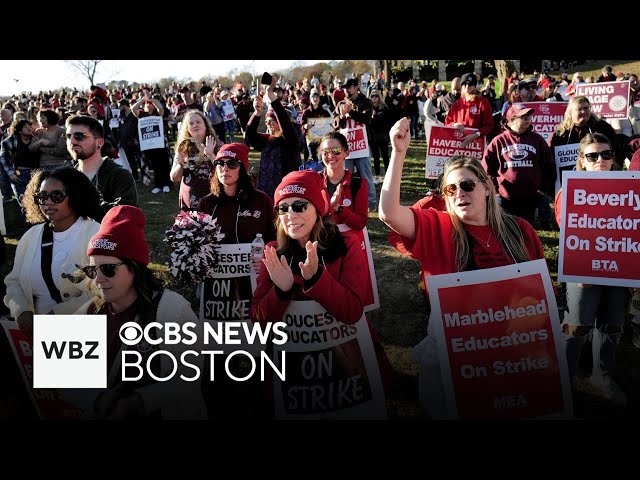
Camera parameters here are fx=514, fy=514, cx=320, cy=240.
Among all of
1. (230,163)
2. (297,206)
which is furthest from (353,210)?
(297,206)

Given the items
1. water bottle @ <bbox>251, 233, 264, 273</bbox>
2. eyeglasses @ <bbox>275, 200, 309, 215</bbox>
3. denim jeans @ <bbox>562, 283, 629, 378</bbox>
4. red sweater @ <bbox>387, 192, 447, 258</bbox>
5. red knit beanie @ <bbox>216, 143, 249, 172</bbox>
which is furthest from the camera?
red knit beanie @ <bbox>216, 143, 249, 172</bbox>

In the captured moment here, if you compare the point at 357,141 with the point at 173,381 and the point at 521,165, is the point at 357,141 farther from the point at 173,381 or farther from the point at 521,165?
the point at 173,381

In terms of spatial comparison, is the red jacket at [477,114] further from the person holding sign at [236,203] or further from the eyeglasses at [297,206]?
the eyeglasses at [297,206]

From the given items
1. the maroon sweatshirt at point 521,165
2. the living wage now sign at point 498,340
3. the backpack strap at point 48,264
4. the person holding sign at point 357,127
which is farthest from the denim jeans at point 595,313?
the person holding sign at point 357,127

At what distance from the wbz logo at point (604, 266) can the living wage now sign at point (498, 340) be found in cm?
136

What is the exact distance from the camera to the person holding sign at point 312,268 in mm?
2846

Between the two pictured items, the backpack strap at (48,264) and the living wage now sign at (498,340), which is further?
the backpack strap at (48,264)

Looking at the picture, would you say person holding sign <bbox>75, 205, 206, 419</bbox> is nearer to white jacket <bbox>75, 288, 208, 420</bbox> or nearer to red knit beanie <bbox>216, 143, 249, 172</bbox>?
white jacket <bbox>75, 288, 208, 420</bbox>

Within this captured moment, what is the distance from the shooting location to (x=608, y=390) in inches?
164

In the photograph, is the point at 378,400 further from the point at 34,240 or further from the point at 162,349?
the point at 34,240

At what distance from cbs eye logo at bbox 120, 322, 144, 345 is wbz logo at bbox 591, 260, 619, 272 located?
3.29m

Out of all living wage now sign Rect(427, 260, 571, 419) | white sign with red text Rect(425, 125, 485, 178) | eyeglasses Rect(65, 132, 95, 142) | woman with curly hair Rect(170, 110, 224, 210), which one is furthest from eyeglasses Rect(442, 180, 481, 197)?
white sign with red text Rect(425, 125, 485, 178)

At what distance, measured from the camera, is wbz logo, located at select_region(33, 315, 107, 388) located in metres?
2.95

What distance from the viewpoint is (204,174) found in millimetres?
5285
